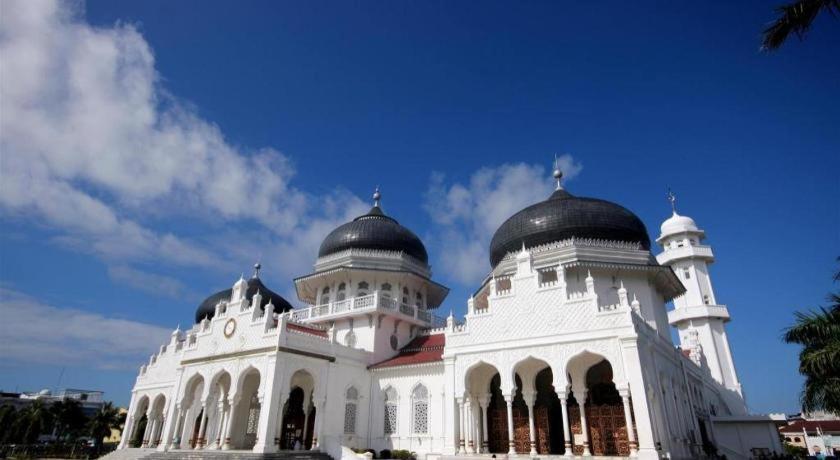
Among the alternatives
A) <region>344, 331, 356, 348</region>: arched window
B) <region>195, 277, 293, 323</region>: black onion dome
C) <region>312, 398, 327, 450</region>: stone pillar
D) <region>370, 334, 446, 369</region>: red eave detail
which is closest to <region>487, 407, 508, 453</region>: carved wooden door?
<region>370, 334, 446, 369</region>: red eave detail

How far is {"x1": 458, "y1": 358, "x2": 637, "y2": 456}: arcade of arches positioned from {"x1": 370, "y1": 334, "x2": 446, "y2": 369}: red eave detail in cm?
308

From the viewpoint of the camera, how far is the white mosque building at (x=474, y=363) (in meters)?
17.3

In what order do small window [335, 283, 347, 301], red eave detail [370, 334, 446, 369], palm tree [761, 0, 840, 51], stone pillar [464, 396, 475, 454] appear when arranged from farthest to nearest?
1. small window [335, 283, 347, 301]
2. red eave detail [370, 334, 446, 369]
3. stone pillar [464, 396, 475, 454]
4. palm tree [761, 0, 840, 51]

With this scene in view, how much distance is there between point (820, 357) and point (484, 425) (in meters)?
11.2

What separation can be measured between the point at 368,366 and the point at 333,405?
2814 mm

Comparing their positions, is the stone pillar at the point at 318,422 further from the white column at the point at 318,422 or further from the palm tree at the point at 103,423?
the palm tree at the point at 103,423

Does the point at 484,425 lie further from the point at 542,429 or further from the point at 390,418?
the point at 390,418

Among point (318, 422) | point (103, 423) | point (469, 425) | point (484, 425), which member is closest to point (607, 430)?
point (484, 425)

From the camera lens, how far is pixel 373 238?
30.0 meters

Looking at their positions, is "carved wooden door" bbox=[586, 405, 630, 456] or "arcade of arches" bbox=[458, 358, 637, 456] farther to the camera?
"arcade of arches" bbox=[458, 358, 637, 456]

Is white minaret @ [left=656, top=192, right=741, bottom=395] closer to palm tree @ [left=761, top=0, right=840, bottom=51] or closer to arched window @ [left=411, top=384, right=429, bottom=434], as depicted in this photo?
arched window @ [left=411, top=384, right=429, bottom=434]

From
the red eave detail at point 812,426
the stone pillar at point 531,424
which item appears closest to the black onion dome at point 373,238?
the stone pillar at point 531,424

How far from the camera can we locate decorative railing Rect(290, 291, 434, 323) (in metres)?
26.6

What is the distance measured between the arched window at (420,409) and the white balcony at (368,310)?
528 cm
